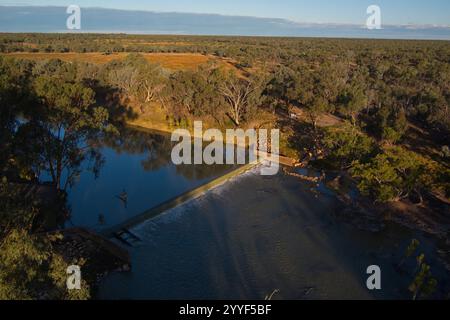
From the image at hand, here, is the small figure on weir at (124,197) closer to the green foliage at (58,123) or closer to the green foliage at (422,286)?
the green foliage at (58,123)

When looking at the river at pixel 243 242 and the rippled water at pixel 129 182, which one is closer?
the river at pixel 243 242

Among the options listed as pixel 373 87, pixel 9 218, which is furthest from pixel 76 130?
pixel 373 87

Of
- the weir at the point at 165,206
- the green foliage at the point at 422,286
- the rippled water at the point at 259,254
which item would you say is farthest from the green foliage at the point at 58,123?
the green foliage at the point at 422,286

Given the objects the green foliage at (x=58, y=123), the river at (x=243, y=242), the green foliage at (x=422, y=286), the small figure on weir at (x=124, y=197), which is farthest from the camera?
the small figure on weir at (x=124, y=197)

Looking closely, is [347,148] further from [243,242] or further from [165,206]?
[165,206]

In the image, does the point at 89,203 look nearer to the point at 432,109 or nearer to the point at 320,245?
the point at 320,245

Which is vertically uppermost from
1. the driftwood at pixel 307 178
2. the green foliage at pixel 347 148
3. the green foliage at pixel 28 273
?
the green foliage at pixel 347 148

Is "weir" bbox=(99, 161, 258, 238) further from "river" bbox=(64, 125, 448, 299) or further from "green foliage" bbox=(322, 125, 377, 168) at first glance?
"green foliage" bbox=(322, 125, 377, 168)

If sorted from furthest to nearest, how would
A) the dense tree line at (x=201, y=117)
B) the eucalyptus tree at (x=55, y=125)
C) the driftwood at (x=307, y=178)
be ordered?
the driftwood at (x=307, y=178) → the eucalyptus tree at (x=55, y=125) → the dense tree line at (x=201, y=117)

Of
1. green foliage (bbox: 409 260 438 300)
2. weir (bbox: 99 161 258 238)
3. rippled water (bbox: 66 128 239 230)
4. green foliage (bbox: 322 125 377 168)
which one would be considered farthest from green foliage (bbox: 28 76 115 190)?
green foliage (bbox: 409 260 438 300)

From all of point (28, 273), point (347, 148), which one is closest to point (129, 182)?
point (347, 148)

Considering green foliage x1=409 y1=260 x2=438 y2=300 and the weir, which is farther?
the weir
